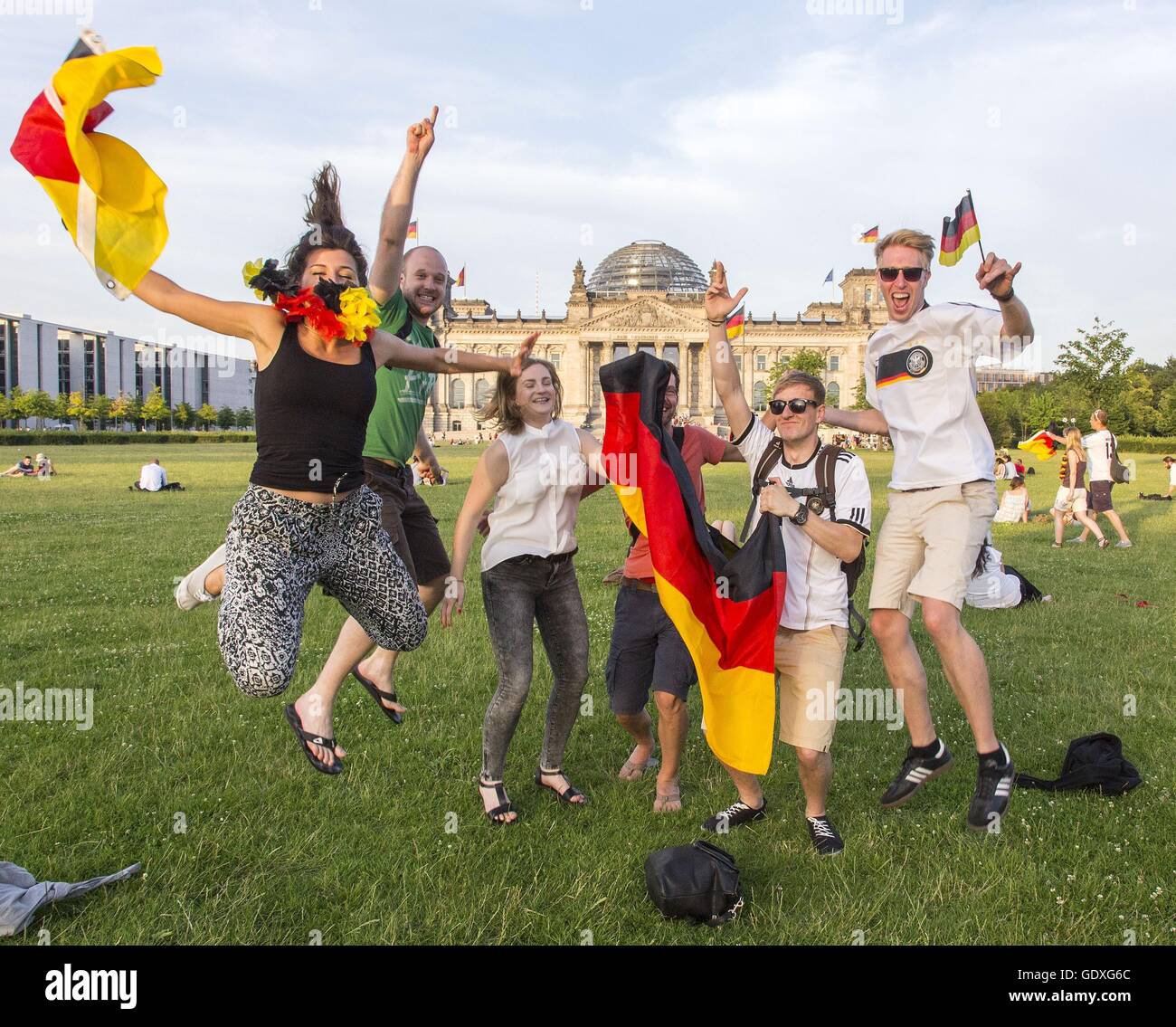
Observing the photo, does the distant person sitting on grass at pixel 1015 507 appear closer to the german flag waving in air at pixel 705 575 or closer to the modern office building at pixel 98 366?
the german flag waving in air at pixel 705 575

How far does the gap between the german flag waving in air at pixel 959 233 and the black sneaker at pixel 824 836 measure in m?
3.22

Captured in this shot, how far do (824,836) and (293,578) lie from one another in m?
2.78

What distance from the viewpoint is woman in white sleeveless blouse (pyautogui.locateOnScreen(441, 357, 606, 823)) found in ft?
15.7

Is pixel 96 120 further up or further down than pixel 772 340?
further down

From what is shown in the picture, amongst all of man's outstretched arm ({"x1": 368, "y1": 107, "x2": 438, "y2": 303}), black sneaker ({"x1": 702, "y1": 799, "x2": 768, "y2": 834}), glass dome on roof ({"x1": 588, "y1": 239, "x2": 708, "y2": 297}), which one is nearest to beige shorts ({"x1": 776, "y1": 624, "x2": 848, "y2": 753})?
black sneaker ({"x1": 702, "y1": 799, "x2": 768, "y2": 834})

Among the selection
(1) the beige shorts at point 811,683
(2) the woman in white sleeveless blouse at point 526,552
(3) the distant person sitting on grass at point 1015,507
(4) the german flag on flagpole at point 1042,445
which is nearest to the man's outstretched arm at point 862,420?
(1) the beige shorts at point 811,683

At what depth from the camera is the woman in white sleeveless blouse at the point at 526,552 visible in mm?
4789

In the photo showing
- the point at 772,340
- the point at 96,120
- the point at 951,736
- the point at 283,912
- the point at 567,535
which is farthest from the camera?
the point at 772,340

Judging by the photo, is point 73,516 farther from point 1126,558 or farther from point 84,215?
point 1126,558

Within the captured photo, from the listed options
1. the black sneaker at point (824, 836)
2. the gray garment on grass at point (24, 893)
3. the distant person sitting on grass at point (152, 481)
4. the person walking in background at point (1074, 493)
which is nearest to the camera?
the gray garment on grass at point (24, 893)

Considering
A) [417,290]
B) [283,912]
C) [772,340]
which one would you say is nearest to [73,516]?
[417,290]

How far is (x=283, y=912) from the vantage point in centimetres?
373

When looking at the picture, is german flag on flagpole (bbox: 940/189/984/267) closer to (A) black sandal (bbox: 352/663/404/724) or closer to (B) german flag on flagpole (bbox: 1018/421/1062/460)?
(A) black sandal (bbox: 352/663/404/724)
